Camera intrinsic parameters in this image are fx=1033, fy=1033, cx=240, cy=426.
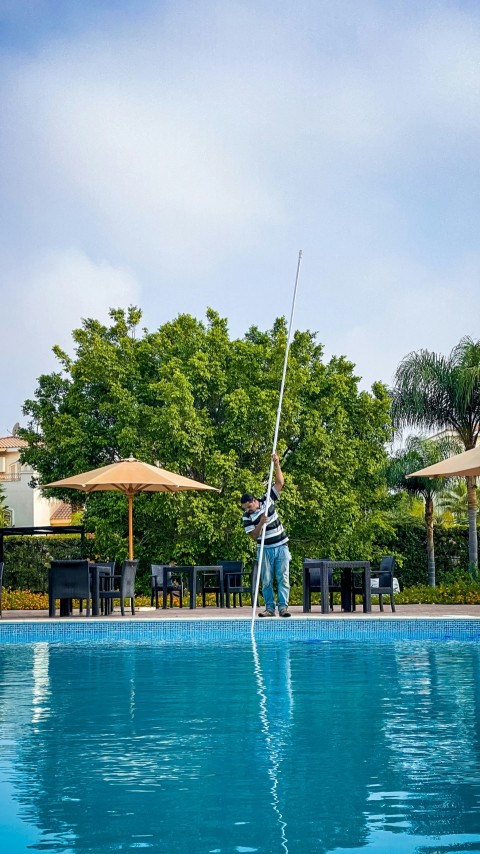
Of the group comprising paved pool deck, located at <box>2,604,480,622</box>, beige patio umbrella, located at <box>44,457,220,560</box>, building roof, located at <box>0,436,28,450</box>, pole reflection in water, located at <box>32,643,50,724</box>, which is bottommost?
pole reflection in water, located at <box>32,643,50,724</box>

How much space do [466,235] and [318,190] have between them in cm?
394

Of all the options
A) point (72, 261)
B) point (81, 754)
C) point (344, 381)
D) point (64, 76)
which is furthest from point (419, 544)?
point (81, 754)

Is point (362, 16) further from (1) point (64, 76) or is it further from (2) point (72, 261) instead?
(2) point (72, 261)

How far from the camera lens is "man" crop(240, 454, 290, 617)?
517 inches

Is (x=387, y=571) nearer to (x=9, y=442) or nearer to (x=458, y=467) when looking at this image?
(x=458, y=467)

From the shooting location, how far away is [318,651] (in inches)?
431

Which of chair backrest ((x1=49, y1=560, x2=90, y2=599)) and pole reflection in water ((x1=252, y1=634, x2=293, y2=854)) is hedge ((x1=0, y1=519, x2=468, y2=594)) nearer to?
chair backrest ((x1=49, y1=560, x2=90, y2=599))

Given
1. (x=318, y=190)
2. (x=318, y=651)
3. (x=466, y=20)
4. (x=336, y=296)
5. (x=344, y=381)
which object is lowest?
Result: (x=318, y=651)

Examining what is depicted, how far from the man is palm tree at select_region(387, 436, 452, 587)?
14.0m

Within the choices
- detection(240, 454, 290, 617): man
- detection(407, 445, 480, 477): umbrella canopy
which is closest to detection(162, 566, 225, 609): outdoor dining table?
detection(240, 454, 290, 617): man

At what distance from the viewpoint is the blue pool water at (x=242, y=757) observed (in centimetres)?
398

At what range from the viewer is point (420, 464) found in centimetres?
2816

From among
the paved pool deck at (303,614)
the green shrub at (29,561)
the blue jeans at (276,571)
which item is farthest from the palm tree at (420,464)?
the blue jeans at (276,571)

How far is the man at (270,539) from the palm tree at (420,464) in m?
14.0
